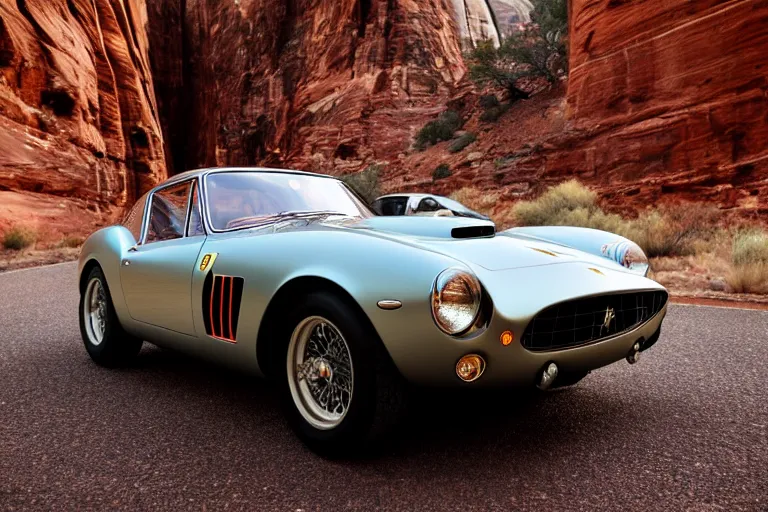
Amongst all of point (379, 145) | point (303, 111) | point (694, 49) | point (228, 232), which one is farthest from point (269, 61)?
point (228, 232)

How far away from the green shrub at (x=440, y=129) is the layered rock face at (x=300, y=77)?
1801 millimetres

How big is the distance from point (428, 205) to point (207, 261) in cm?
880

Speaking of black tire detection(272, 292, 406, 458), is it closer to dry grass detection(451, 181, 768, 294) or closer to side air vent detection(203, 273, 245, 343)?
side air vent detection(203, 273, 245, 343)

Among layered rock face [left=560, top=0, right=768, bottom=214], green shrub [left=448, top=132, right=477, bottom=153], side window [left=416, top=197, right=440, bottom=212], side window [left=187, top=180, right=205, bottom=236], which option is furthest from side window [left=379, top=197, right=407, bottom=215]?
green shrub [left=448, top=132, right=477, bottom=153]

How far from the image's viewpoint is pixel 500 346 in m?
2.06

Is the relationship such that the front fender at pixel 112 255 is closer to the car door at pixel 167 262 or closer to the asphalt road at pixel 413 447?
the car door at pixel 167 262

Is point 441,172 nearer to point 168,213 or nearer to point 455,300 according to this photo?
point 168,213

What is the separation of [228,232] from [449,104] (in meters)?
29.0

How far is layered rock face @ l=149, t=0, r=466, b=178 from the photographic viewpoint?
32594mm

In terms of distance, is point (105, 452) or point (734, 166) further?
point (734, 166)

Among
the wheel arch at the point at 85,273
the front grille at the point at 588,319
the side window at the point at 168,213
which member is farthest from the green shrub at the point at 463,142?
the front grille at the point at 588,319

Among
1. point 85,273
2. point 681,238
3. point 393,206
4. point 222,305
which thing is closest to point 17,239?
point 393,206

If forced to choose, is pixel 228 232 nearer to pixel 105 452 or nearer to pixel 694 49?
pixel 105 452

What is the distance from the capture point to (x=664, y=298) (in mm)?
2727
